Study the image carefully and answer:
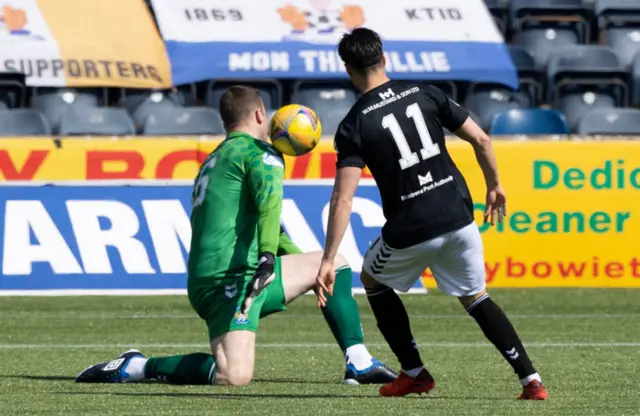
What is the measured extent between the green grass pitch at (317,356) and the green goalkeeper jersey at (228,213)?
619 mm

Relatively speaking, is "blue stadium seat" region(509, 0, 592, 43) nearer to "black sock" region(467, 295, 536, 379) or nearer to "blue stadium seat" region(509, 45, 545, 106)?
"blue stadium seat" region(509, 45, 545, 106)

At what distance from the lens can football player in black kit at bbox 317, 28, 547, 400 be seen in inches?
263

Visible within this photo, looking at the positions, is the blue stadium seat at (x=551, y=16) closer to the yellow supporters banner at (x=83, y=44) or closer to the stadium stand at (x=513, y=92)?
the stadium stand at (x=513, y=92)

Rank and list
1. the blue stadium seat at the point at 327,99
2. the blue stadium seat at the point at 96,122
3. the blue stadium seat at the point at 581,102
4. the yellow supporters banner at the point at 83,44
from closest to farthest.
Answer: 1. the blue stadium seat at the point at 96,122
2. the blue stadium seat at the point at 327,99
3. the yellow supporters banner at the point at 83,44
4. the blue stadium seat at the point at 581,102

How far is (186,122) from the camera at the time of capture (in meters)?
15.8

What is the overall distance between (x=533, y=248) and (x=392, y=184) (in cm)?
683

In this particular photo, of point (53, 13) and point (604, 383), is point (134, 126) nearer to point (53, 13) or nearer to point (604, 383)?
point (53, 13)

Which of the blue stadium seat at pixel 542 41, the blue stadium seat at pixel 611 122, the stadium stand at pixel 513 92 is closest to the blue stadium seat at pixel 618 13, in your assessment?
the stadium stand at pixel 513 92

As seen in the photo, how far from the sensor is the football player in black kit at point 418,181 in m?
6.69

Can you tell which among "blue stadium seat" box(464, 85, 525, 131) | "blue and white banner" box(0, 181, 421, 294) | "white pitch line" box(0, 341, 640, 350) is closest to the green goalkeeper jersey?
"white pitch line" box(0, 341, 640, 350)

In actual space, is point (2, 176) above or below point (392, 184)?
below

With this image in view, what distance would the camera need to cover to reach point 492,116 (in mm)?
17203

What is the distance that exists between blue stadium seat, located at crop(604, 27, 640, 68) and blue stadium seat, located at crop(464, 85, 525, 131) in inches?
80.0

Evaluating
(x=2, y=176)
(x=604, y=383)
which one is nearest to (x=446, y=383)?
(x=604, y=383)
